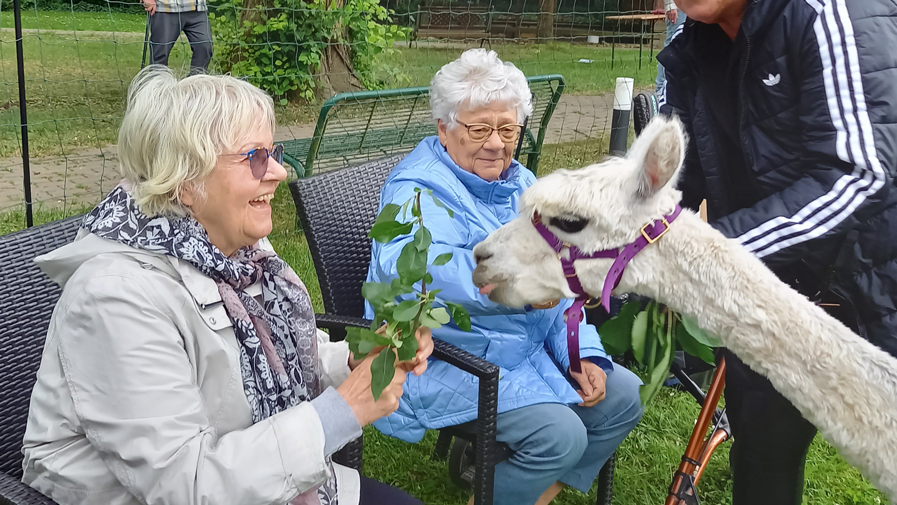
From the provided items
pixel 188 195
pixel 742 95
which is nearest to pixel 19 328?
pixel 188 195

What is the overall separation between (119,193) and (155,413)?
1.66 feet

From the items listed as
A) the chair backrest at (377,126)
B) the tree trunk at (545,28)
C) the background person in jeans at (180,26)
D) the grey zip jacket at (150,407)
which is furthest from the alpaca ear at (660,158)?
the tree trunk at (545,28)

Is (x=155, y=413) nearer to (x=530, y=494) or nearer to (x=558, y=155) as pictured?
(x=530, y=494)

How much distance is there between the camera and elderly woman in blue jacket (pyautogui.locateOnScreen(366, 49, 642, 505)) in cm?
228

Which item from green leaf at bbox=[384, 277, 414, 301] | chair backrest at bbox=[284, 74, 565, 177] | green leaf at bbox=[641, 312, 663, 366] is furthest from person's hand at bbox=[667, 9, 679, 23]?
→ green leaf at bbox=[384, 277, 414, 301]

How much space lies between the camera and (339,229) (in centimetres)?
264

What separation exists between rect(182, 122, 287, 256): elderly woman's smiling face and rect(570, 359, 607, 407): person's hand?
1232 mm

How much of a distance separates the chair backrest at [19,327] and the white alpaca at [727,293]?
4.13 feet

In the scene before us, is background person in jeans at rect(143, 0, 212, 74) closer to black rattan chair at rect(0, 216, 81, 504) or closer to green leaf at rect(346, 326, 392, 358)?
black rattan chair at rect(0, 216, 81, 504)

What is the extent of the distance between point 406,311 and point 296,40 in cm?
485

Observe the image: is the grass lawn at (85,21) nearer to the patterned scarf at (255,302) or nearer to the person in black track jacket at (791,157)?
the patterned scarf at (255,302)

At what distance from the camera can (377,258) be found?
236 cm

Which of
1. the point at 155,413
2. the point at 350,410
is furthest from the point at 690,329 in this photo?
the point at 155,413

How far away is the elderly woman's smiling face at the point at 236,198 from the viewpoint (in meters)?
1.66
